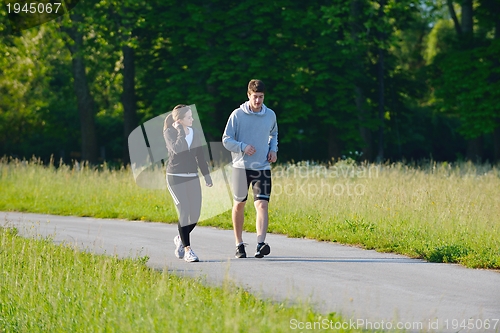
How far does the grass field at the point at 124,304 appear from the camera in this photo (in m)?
6.14

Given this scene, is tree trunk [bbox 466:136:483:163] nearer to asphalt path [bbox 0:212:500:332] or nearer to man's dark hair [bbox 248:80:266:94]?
asphalt path [bbox 0:212:500:332]

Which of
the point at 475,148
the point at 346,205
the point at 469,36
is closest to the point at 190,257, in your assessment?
the point at 346,205

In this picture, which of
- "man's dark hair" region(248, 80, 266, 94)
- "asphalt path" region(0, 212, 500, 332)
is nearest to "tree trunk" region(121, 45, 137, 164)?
"asphalt path" region(0, 212, 500, 332)

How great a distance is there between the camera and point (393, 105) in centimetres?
3603

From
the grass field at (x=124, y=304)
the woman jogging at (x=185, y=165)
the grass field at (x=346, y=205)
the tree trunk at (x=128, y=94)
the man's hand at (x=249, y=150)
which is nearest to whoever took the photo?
the grass field at (x=124, y=304)

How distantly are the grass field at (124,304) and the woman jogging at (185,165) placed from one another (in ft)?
3.40

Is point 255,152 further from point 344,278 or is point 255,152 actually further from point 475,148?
point 475,148

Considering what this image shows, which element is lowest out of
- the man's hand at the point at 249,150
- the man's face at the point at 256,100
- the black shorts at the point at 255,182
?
the black shorts at the point at 255,182

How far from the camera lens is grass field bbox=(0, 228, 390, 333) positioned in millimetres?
6141

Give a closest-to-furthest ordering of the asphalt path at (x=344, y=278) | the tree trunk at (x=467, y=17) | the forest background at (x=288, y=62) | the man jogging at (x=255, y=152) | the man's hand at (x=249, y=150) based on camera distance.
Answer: the asphalt path at (x=344, y=278), the man's hand at (x=249, y=150), the man jogging at (x=255, y=152), the forest background at (x=288, y=62), the tree trunk at (x=467, y=17)

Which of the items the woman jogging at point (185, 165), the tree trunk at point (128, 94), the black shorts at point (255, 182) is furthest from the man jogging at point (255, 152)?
the tree trunk at point (128, 94)

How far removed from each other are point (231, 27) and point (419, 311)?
88.1 feet

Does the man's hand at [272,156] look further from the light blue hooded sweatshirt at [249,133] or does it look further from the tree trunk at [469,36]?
Answer: the tree trunk at [469,36]

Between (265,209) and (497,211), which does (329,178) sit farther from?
(265,209)
